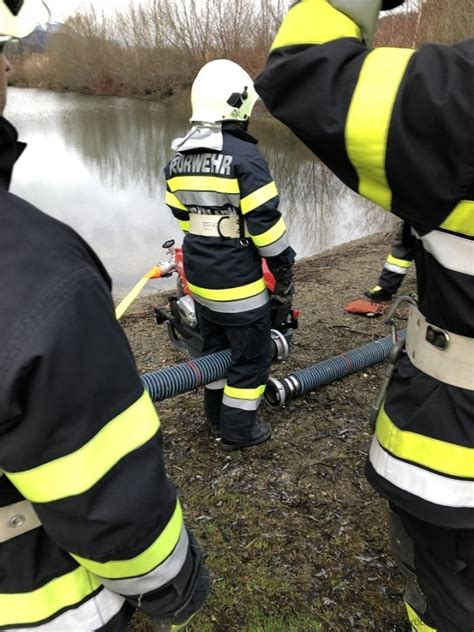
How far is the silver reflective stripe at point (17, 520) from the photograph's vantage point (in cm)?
101

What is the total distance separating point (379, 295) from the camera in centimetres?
503

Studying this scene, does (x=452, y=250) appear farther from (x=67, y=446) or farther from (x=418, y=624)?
(x=418, y=624)

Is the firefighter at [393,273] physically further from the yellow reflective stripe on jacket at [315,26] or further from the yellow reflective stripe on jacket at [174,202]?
the yellow reflective stripe on jacket at [315,26]

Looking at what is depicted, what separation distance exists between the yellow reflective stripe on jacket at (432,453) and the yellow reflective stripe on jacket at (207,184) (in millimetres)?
1667

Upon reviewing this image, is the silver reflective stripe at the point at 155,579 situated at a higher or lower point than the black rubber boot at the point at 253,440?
higher

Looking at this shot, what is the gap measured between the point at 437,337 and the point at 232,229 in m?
1.72

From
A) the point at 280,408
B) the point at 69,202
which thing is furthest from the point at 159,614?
the point at 69,202


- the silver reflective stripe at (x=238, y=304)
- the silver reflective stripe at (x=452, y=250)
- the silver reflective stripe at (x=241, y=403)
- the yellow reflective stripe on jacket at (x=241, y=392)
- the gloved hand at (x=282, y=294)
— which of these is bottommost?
the silver reflective stripe at (x=241, y=403)

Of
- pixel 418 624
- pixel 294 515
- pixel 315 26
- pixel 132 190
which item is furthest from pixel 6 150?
pixel 132 190

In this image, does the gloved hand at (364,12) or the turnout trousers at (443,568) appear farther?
the turnout trousers at (443,568)

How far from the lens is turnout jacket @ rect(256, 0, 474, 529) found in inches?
39.0

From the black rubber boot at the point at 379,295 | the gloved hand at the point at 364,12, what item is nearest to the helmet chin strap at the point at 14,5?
the gloved hand at the point at 364,12

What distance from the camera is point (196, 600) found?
126cm

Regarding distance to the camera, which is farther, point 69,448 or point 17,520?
point 17,520
